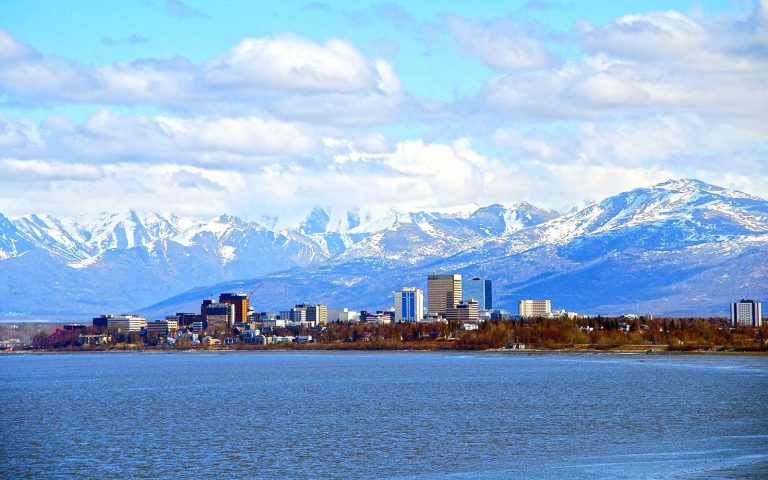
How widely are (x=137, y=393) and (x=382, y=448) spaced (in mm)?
62893

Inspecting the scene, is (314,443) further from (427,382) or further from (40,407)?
(427,382)

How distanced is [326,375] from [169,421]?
7400cm

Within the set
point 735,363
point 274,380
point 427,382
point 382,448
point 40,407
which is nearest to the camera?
point 382,448

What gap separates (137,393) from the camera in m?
138

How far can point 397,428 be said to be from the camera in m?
92.1

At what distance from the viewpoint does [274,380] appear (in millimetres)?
160125

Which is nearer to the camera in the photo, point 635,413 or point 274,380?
point 635,413

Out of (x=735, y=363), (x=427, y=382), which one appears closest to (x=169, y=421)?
(x=427, y=382)

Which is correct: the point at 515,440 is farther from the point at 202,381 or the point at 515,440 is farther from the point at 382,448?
the point at 202,381

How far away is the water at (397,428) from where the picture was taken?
71562mm

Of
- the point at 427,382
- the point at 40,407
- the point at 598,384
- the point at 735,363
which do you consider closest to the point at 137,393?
the point at 40,407

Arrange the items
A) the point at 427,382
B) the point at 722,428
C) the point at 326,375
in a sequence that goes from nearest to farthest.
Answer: the point at 722,428 → the point at 427,382 → the point at 326,375

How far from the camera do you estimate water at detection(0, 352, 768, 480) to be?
71.6 metres

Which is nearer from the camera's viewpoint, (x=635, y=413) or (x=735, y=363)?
(x=635, y=413)
